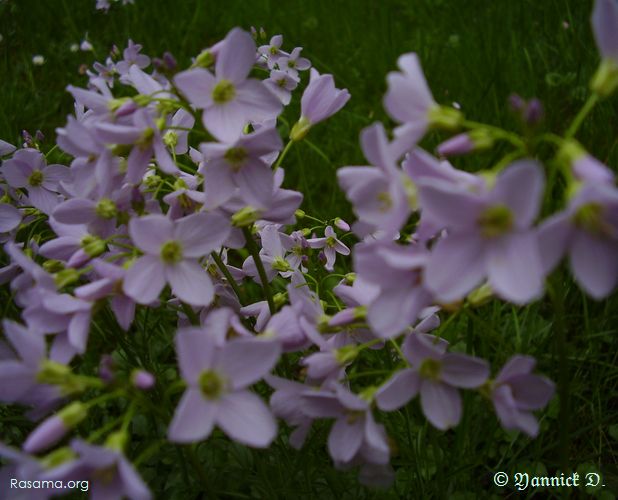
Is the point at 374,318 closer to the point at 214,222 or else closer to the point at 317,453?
the point at 214,222

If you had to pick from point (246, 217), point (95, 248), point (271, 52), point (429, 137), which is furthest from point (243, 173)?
point (429, 137)

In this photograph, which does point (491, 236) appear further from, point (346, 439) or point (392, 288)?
point (346, 439)

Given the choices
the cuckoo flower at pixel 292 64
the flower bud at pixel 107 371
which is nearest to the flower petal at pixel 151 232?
the flower bud at pixel 107 371

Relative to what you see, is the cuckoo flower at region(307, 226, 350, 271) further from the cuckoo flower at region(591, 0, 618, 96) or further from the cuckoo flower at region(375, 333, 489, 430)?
the cuckoo flower at region(591, 0, 618, 96)

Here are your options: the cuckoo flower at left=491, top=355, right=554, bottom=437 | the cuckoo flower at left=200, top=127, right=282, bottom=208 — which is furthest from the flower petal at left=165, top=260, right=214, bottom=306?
the cuckoo flower at left=491, top=355, right=554, bottom=437

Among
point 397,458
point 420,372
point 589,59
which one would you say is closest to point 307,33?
point 589,59

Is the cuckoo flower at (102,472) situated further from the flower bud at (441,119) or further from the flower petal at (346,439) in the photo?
the flower bud at (441,119)
